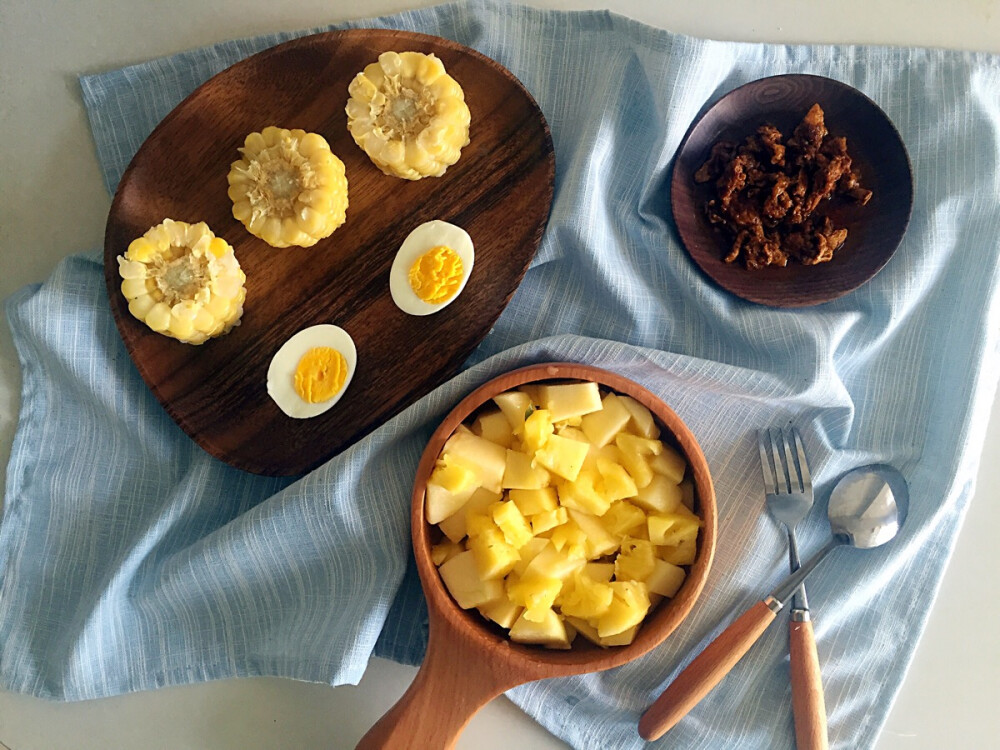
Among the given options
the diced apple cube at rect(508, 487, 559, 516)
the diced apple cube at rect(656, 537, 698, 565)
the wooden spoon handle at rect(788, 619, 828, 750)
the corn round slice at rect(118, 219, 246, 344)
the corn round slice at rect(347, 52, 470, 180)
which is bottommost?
the wooden spoon handle at rect(788, 619, 828, 750)

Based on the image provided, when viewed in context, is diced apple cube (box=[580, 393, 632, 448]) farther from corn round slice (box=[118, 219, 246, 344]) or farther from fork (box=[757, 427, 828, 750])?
corn round slice (box=[118, 219, 246, 344])

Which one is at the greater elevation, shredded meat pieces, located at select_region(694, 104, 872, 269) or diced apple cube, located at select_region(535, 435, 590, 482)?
shredded meat pieces, located at select_region(694, 104, 872, 269)

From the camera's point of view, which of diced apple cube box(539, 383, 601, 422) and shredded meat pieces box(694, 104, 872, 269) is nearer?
diced apple cube box(539, 383, 601, 422)

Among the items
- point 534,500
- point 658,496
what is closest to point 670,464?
point 658,496

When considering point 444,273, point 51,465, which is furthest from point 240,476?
point 444,273

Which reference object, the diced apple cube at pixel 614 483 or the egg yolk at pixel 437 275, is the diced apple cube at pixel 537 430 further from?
the egg yolk at pixel 437 275

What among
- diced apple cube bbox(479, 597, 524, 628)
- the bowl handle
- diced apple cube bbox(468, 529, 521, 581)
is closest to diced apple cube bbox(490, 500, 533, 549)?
diced apple cube bbox(468, 529, 521, 581)

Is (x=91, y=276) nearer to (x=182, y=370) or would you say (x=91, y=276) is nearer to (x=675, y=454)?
(x=182, y=370)
